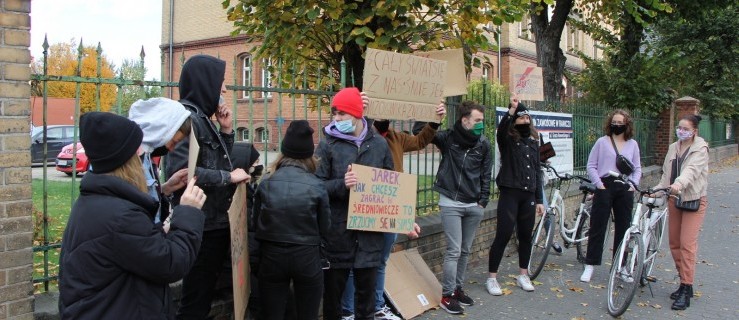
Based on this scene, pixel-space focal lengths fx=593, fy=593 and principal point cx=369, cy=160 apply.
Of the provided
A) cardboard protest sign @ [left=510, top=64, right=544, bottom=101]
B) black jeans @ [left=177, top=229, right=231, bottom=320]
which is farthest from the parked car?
cardboard protest sign @ [left=510, top=64, right=544, bottom=101]

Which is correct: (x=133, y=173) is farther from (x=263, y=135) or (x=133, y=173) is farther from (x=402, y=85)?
(x=402, y=85)

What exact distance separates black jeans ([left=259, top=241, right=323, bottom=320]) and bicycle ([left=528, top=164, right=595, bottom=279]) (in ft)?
11.8

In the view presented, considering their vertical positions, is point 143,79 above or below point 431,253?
above

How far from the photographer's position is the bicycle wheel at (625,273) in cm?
544

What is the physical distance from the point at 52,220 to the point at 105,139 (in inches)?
209

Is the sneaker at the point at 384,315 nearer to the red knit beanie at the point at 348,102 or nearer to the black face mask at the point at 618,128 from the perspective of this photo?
the red knit beanie at the point at 348,102

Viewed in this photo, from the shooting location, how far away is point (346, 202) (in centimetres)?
433

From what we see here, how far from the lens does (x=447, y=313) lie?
548 centimetres

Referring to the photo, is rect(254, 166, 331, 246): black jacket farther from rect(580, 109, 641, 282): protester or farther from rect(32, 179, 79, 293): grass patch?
rect(580, 109, 641, 282): protester

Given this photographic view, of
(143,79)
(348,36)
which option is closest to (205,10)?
(348,36)

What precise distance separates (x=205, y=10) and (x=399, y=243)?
957 inches

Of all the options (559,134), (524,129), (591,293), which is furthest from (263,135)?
(559,134)

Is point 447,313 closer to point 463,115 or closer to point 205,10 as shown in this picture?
point 463,115

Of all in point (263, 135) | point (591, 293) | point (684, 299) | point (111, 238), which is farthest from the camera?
point (591, 293)
